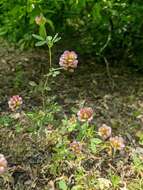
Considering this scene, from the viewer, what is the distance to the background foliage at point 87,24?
3252 mm

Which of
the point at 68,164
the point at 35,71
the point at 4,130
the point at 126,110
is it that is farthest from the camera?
the point at 35,71

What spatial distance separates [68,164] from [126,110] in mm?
644

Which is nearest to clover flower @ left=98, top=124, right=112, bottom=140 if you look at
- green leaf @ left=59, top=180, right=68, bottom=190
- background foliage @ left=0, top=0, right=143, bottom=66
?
green leaf @ left=59, top=180, right=68, bottom=190

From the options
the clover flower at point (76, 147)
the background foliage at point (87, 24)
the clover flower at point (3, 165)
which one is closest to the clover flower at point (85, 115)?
the clover flower at point (76, 147)

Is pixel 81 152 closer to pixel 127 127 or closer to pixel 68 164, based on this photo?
pixel 68 164

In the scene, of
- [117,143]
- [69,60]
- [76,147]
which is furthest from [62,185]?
[69,60]

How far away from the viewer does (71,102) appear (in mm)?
3361

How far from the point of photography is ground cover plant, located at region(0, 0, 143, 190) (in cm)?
281

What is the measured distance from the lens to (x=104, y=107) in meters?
3.32

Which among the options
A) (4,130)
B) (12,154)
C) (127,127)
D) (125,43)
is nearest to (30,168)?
(12,154)

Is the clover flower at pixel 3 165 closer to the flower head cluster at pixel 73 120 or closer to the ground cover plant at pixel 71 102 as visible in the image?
the ground cover plant at pixel 71 102

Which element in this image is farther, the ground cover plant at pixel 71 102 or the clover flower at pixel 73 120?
the clover flower at pixel 73 120

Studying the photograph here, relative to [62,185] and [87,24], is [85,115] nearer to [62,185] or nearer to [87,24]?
[62,185]

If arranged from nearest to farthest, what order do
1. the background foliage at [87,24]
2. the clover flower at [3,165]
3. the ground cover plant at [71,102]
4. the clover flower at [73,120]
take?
the clover flower at [3,165] → the ground cover plant at [71,102] → the clover flower at [73,120] → the background foliage at [87,24]
